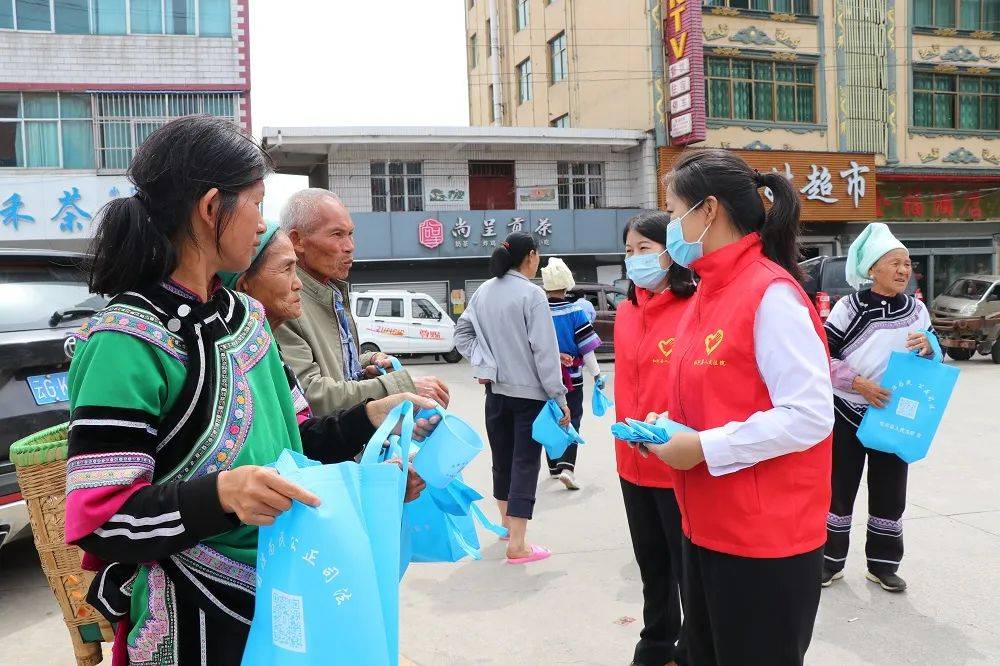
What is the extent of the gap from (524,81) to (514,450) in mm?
24081

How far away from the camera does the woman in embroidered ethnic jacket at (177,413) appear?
131cm

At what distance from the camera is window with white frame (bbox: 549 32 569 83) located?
24062 millimetres

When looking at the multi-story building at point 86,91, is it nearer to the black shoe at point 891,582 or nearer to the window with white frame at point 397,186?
the window with white frame at point 397,186

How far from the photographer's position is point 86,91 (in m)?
18.1

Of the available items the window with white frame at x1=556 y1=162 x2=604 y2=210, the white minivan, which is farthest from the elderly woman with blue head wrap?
the window with white frame at x1=556 y1=162 x2=604 y2=210

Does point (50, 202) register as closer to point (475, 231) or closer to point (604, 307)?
point (475, 231)

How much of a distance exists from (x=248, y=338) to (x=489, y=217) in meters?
19.2

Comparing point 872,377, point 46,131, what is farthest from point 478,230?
point 872,377

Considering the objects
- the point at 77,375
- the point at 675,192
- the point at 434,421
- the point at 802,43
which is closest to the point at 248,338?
the point at 77,375

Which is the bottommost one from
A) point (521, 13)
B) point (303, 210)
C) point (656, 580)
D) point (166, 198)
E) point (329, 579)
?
point (656, 580)

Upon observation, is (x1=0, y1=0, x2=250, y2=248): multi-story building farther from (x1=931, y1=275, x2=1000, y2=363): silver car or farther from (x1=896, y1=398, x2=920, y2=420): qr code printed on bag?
(x1=896, y1=398, x2=920, y2=420): qr code printed on bag

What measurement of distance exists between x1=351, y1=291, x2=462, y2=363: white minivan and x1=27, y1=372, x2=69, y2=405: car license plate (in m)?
12.5

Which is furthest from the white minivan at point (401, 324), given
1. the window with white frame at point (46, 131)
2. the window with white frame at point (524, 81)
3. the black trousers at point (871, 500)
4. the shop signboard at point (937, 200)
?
the shop signboard at point (937, 200)

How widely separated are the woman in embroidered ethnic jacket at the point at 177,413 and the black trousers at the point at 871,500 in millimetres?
3239
